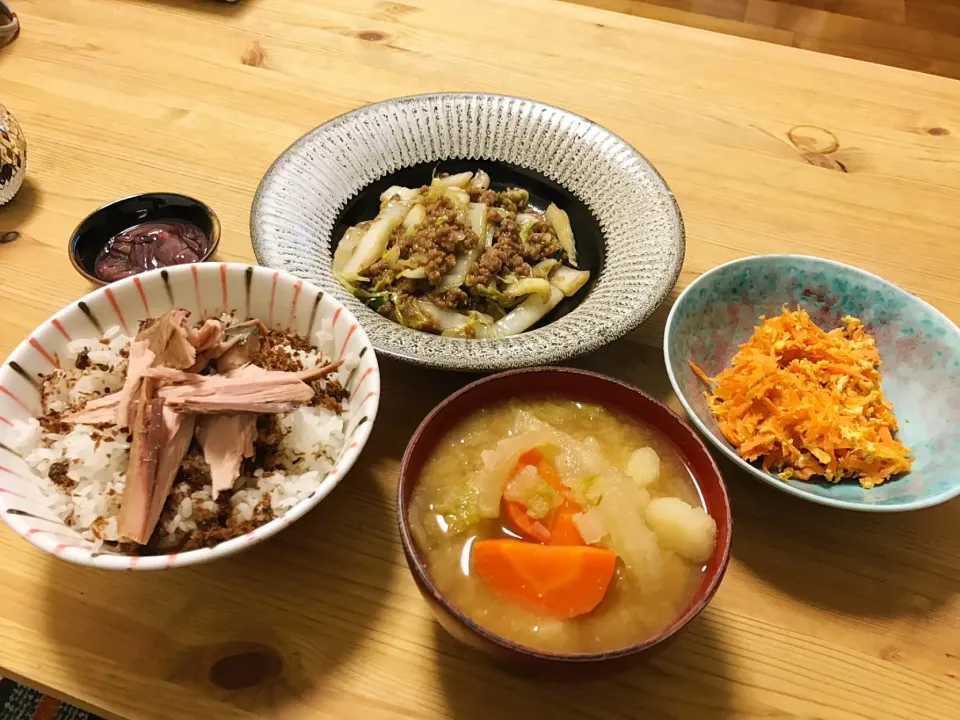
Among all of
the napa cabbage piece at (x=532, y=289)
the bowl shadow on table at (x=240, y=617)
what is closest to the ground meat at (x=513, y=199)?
the napa cabbage piece at (x=532, y=289)

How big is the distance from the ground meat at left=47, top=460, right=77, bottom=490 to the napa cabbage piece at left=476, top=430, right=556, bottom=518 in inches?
21.5

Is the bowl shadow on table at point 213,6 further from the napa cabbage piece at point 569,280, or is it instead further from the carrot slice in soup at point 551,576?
the carrot slice in soup at point 551,576

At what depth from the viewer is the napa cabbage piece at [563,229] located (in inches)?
61.1

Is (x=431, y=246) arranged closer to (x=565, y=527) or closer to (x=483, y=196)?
(x=483, y=196)

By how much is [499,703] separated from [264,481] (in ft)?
1.43

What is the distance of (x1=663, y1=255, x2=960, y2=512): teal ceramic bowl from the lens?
114 centimetres

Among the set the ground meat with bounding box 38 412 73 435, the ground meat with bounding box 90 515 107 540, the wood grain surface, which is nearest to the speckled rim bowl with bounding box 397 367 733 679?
the ground meat with bounding box 90 515 107 540

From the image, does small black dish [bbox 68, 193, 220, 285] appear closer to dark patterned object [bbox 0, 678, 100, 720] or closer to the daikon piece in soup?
the daikon piece in soup

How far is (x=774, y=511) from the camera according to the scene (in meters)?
1.17

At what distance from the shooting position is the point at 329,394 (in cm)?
109

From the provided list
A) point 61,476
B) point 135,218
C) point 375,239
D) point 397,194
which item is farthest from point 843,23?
point 61,476

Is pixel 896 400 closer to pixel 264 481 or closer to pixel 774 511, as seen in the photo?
pixel 774 511

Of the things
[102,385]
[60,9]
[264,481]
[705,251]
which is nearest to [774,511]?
[705,251]

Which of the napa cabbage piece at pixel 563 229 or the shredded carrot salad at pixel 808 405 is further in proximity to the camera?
the napa cabbage piece at pixel 563 229
